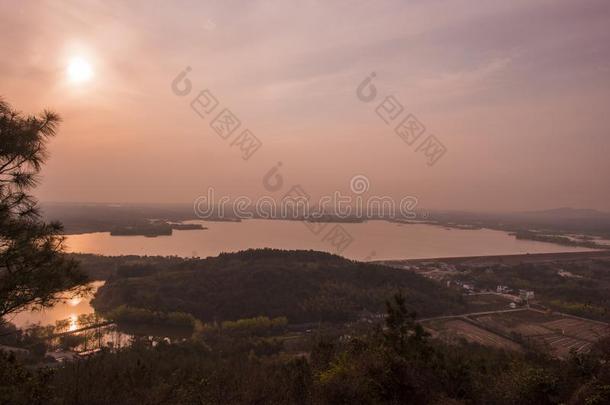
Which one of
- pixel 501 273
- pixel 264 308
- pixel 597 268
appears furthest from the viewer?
pixel 597 268

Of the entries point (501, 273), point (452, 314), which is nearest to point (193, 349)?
point (452, 314)

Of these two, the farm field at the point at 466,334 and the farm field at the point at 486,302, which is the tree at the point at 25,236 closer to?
the farm field at the point at 466,334

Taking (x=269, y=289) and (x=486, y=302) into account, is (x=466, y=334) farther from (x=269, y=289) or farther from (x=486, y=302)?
(x=269, y=289)

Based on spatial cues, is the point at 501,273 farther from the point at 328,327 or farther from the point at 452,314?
the point at 328,327

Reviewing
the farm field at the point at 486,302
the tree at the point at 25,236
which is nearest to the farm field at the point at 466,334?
the farm field at the point at 486,302

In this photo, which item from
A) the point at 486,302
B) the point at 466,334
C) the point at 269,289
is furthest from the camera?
the point at 486,302

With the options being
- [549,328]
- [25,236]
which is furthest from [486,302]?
[25,236]
